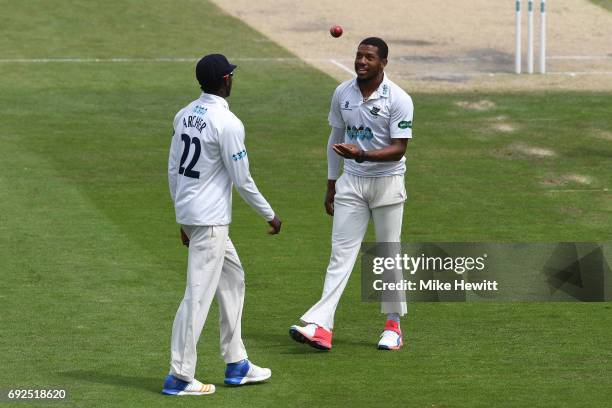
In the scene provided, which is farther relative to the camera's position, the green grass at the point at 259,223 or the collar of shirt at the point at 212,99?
the green grass at the point at 259,223

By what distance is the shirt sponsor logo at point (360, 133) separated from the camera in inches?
446

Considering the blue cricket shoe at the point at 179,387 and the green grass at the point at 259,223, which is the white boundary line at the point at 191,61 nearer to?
the green grass at the point at 259,223

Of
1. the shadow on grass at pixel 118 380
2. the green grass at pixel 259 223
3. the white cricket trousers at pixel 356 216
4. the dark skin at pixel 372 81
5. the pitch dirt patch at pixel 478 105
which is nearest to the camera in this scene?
the shadow on grass at pixel 118 380

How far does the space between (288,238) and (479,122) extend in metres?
7.31

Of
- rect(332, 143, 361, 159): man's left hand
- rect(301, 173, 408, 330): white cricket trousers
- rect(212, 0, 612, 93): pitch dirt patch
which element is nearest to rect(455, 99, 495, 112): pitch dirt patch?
rect(212, 0, 612, 93): pitch dirt patch

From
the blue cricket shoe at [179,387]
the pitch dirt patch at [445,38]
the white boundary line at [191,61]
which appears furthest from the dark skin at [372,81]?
the white boundary line at [191,61]

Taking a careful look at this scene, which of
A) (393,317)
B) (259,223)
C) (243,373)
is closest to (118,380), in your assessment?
(243,373)

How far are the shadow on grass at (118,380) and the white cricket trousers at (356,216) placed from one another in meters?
1.63

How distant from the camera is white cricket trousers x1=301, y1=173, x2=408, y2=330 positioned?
37.4 ft

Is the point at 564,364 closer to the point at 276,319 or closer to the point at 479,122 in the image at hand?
the point at 276,319

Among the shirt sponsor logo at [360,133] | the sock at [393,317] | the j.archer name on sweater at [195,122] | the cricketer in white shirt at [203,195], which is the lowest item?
the sock at [393,317]

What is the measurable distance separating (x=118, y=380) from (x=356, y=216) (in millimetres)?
2333

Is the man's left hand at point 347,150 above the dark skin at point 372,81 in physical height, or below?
below

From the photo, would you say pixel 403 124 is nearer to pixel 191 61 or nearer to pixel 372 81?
pixel 372 81
